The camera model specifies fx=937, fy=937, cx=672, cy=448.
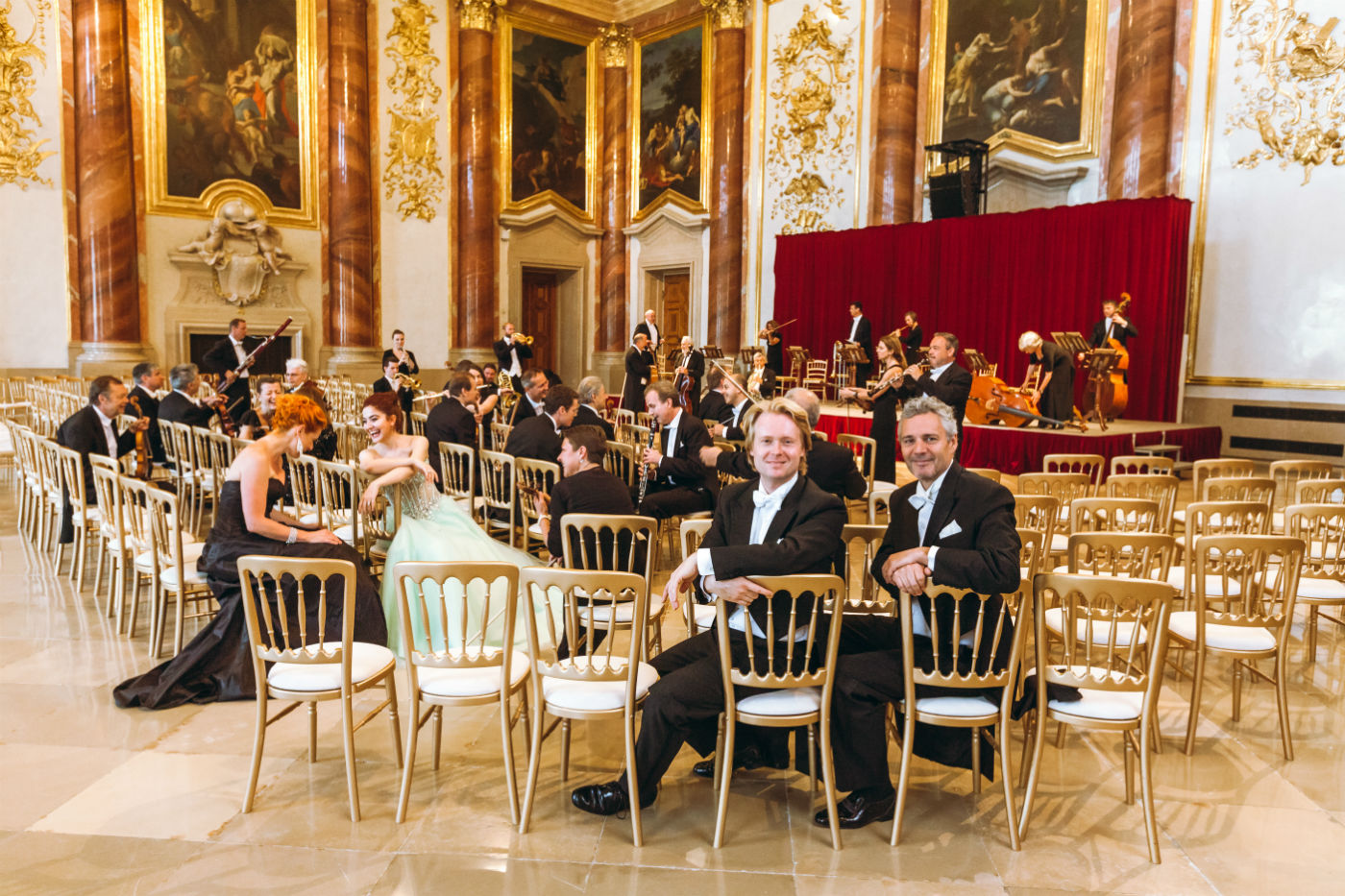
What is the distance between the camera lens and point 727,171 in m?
14.9

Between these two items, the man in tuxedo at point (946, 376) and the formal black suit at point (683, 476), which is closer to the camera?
the formal black suit at point (683, 476)

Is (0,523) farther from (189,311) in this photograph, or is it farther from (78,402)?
(189,311)

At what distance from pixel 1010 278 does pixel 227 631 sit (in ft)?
33.2

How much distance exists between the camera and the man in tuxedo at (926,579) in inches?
113

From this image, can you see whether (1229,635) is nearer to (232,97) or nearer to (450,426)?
(450,426)

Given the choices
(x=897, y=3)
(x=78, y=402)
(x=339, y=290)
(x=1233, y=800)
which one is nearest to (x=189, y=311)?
(x=339, y=290)

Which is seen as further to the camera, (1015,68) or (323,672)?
(1015,68)

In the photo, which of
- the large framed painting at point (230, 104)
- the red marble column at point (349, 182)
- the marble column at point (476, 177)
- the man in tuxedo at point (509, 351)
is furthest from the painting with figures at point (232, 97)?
the man in tuxedo at point (509, 351)

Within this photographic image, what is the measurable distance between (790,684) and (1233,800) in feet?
5.29

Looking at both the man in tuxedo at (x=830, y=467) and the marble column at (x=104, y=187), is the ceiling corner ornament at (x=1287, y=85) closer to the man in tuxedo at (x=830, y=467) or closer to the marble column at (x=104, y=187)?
the man in tuxedo at (x=830, y=467)

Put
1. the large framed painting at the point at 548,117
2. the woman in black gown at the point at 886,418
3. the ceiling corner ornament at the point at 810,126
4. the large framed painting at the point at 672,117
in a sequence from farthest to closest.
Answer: the large framed painting at the point at 548,117, the large framed painting at the point at 672,117, the ceiling corner ornament at the point at 810,126, the woman in black gown at the point at 886,418

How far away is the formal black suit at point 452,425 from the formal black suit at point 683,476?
1316 millimetres

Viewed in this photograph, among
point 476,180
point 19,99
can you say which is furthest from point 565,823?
point 476,180

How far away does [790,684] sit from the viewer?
9.05 ft
